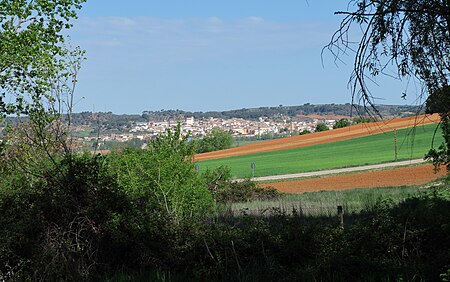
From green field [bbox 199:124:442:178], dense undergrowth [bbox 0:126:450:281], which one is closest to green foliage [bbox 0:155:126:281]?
dense undergrowth [bbox 0:126:450:281]

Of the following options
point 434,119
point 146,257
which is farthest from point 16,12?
point 434,119

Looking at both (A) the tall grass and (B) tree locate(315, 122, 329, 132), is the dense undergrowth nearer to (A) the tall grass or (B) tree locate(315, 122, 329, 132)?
(A) the tall grass

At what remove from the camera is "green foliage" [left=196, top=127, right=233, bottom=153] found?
123 meters

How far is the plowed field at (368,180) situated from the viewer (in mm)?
39844

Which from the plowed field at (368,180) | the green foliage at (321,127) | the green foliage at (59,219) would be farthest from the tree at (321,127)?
the green foliage at (59,219)

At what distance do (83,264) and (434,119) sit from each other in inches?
202

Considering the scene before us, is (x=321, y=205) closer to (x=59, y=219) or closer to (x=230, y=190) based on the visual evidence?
(x=230, y=190)

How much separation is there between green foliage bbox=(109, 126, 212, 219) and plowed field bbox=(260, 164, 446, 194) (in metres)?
23.2

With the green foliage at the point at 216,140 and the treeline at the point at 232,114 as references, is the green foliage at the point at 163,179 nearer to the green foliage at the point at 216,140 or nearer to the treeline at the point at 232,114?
the treeline at the point at 232,114

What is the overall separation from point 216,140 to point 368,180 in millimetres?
81368

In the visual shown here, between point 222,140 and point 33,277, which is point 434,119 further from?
point 222,140

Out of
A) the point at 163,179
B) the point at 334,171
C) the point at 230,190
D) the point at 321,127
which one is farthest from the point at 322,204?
the point at 321,127

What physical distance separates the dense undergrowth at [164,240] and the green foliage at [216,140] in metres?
110

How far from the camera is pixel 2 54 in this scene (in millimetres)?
21562
